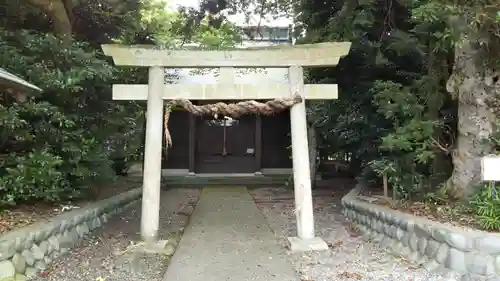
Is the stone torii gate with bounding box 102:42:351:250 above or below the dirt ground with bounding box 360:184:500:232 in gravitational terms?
above

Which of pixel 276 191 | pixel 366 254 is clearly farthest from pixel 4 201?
pixel 276 191

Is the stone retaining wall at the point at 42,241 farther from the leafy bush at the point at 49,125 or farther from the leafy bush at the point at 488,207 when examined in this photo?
the leafy bush at the point at 488,207

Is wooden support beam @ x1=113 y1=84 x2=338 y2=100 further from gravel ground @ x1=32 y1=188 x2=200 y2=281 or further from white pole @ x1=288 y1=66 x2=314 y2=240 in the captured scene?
gravel ground @ x1=32 y1=188 x2=200 y2=281

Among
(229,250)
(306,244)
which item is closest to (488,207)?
(306,244)

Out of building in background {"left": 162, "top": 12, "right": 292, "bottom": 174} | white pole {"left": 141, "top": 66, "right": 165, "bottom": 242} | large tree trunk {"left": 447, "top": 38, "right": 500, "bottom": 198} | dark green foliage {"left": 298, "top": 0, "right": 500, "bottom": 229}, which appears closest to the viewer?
large tree trunk {"left": 447, "top": 38, "right": 500, "bottom": 198}

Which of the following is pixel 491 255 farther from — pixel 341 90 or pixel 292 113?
pixel 341 90

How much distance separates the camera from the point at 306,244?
6051mm

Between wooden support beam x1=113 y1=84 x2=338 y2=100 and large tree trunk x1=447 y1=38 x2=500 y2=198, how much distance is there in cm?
166

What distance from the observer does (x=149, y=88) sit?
630 centimetres

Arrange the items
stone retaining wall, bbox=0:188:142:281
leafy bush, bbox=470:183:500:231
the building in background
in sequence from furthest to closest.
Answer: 1. the building in background
2. leafy bush, bbox=470:183:500:231
3. stone retaining wall, bbox=0:188:142:281

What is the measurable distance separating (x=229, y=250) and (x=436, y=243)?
8.21 feet

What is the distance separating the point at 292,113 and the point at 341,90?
2.77 m

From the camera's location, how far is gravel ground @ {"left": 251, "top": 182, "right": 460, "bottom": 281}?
4.80 m

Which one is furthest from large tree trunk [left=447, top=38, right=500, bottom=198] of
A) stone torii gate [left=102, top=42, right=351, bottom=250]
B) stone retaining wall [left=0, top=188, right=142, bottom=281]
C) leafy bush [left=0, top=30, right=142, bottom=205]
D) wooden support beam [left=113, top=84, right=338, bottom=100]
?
stone retaining wall [left=0, top=188, right=142, bottom=281]
